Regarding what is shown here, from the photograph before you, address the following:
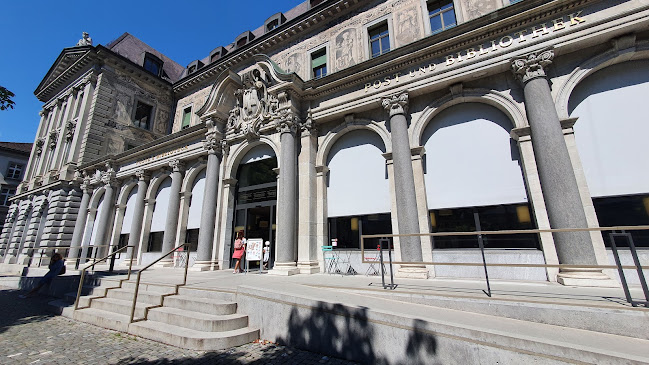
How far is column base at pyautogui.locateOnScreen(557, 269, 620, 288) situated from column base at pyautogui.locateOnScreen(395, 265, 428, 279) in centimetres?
303

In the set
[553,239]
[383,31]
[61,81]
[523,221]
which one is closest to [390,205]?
[523,221]

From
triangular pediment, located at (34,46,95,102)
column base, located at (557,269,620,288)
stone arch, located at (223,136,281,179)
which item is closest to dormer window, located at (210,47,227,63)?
triangular pediment, located at (34,46,95,102)

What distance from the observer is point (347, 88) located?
10484 mm

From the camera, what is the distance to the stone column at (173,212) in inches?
541

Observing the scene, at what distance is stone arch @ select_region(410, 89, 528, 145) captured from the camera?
25.9 ft

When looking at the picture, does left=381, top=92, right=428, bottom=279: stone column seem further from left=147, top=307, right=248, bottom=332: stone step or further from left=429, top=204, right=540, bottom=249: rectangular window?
left=147, top=307, right=248, bottom=332: stone step

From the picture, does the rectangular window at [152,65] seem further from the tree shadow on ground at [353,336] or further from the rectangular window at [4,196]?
the rectangular window at [4,196]

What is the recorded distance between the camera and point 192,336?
4586 millimetres

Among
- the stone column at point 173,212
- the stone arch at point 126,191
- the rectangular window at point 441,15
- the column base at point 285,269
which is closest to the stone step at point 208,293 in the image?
the column base at point 285,269

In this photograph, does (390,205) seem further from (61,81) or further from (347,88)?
(61,81)

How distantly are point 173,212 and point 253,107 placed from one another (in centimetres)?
724

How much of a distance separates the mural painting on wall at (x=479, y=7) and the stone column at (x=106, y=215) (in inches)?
880

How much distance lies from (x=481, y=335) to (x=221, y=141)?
41.2 ft

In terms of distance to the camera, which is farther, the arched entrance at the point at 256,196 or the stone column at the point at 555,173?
the arched entrance at the point at 256,196
